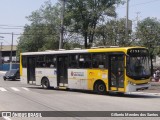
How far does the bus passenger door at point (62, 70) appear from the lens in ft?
88.7

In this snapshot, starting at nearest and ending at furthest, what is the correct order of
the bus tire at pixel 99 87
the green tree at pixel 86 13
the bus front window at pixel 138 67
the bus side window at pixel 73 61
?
the bus front window at pixel 138 67
the bus tire at pixel 99 87
the bus side window at pixel 73 61
the green tree at pixel 86 13

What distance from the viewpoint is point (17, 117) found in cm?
1310

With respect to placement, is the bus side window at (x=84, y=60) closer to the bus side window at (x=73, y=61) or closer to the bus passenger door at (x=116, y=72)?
the bus side window at (x=73, y=61)

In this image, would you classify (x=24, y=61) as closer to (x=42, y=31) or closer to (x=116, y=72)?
(x=116, y=72)

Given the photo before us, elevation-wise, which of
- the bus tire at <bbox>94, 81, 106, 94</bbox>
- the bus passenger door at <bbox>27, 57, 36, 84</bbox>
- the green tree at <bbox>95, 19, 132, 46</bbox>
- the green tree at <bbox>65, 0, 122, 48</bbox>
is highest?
the green tree at <bbox>65, 0, 122, 48</bbox>

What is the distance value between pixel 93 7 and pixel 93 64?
83.0ft

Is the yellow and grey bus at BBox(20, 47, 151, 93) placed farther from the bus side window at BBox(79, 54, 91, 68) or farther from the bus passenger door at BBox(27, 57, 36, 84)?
the bus passenger door at BBox(27, 57, 36, 84)

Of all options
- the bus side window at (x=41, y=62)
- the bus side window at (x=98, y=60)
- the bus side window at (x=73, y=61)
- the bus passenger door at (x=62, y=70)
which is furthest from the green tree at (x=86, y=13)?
the bus side window at (x=98, y=60)

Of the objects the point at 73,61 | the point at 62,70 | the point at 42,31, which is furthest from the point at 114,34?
the point at 42,31

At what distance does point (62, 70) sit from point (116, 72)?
561 centimetres

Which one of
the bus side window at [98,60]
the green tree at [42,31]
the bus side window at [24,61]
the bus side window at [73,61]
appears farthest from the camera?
the green tree at [42,31]

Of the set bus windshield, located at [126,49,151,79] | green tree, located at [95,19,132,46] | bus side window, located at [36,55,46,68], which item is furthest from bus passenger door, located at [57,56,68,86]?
green tree, located at [95,19,132,46]

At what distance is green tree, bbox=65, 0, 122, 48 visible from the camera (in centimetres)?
4803

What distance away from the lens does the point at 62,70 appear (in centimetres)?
2734
